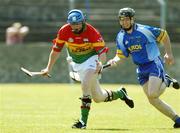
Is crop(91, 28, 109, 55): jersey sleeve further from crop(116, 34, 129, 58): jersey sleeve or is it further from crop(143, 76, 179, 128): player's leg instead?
crop(143, 76, 179, 128): player's leg

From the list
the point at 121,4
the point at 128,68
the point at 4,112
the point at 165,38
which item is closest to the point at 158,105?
the point at 165,38

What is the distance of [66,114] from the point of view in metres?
16.7

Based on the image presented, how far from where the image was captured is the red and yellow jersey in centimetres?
1359

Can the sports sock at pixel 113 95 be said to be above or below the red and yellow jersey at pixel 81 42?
below

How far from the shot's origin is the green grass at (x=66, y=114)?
13.0 metres

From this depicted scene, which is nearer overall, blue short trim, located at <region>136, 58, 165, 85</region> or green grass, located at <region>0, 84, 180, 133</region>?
green grass, located at <region>0, 84, 180, 133</region>

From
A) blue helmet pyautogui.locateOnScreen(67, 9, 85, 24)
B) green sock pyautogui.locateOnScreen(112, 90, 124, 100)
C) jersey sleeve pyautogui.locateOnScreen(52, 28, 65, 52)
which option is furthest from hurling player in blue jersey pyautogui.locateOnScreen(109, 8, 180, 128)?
green sock pyautogui.locateOnScreen(112, 90, 124, 100)

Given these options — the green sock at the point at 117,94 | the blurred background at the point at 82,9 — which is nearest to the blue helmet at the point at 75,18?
the green sock at the point at 117,94

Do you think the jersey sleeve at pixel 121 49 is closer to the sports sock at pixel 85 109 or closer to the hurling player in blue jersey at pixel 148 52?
the hurling player in blue jersey at pixel 148 52

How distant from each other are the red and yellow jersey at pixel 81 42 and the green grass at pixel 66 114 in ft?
4.22

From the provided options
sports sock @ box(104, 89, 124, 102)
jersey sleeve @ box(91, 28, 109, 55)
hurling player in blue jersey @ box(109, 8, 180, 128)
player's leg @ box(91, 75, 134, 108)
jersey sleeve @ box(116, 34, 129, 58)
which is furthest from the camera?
sports sock @ box(104, 89, 124, 102)

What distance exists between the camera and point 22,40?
33.8m

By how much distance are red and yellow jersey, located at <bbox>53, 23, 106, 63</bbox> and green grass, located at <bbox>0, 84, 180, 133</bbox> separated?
129cm

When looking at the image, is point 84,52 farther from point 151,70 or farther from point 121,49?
point 151,70
